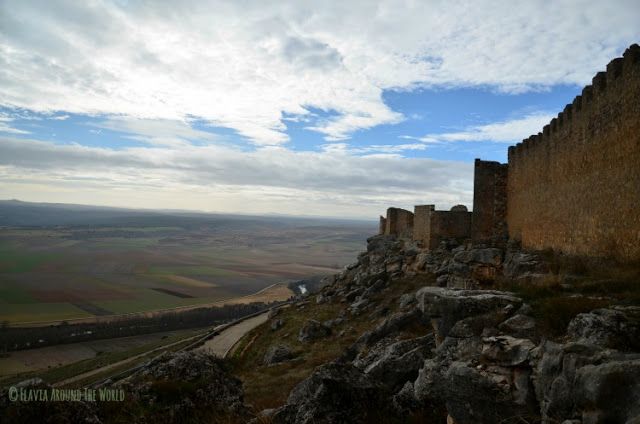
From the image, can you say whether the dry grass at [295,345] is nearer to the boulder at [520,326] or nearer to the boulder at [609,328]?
the boulder at [520,326]

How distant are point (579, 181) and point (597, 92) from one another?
3137 mm

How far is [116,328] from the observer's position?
2758 inches

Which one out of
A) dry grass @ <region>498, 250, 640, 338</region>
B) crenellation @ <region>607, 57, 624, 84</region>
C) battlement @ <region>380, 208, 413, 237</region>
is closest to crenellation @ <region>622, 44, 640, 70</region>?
crenellation @ <region>607, 57, 624, 84</region>

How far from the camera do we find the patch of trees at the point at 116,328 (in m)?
60.9

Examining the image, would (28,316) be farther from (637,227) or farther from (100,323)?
(637,227)

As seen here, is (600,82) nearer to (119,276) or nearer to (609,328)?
(609,328)

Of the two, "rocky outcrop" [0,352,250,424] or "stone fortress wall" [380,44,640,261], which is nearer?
"rocky outcrop" [0,352,250,424]

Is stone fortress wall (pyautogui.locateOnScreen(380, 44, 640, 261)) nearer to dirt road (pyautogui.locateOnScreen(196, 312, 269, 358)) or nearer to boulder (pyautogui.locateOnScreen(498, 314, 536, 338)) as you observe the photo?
boulder (pyautogui.locateOnScreen(498, 314, 536, 338))

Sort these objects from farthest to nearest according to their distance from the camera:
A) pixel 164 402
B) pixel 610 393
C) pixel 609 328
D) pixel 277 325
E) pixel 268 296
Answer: pixel 268 296 < pixel 277 325 < pixel 164 402 < pixel 609 328 < pixel 610 393

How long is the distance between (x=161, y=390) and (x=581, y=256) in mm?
13729

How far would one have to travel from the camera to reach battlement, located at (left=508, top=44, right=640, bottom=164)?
38.5 ft

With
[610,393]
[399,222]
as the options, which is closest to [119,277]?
[399,222]

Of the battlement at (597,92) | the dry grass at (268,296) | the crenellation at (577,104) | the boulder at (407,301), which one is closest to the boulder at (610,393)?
the battlement at (597,92)

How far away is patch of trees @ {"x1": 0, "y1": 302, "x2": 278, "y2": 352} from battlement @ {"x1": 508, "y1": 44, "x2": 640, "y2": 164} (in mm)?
63448
